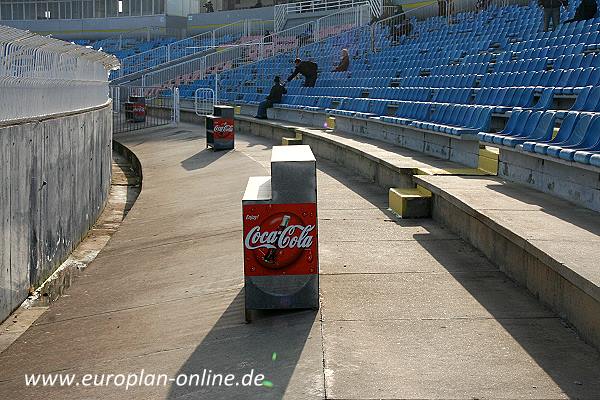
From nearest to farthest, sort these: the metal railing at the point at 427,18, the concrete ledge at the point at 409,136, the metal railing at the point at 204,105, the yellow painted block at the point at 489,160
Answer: the yellow painted block at the point at 489,160 < the concrete ledge at the point at 409,136 < the metal railing at the point at 427,18 < the metal railing at the point at 204,105

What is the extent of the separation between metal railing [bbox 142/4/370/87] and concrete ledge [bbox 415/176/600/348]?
25247 millimetres

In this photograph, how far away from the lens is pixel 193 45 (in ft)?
151

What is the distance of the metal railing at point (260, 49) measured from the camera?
114ft

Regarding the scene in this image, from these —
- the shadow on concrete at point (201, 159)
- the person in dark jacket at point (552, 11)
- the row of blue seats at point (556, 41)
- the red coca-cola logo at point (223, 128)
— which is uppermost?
the person in dark jacket at point (552, 11)

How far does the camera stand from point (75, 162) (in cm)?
1125

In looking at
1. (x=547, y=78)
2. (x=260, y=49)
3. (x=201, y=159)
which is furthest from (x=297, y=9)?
(x=547, y=78)

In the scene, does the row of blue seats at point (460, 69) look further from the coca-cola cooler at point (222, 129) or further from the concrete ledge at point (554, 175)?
the concrete ledge at point (554, 175)

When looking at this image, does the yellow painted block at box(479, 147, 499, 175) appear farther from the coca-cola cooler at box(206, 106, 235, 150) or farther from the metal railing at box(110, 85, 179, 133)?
the metal railing at box(110, 85, 179, 133)

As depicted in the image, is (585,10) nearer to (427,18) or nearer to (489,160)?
(489,160)

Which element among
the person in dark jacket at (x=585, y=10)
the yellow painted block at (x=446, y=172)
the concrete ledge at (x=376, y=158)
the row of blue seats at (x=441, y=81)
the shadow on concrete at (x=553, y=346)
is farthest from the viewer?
the person in dark jacket at (x=585, y=10)

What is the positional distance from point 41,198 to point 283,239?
160 inches

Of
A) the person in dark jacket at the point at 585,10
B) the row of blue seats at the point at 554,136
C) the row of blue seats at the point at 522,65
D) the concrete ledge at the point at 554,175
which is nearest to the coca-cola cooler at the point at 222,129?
the row of blue seats at the point at 522,65

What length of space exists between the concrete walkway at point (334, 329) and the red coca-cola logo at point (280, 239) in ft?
1.30

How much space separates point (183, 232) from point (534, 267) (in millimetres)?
5602
